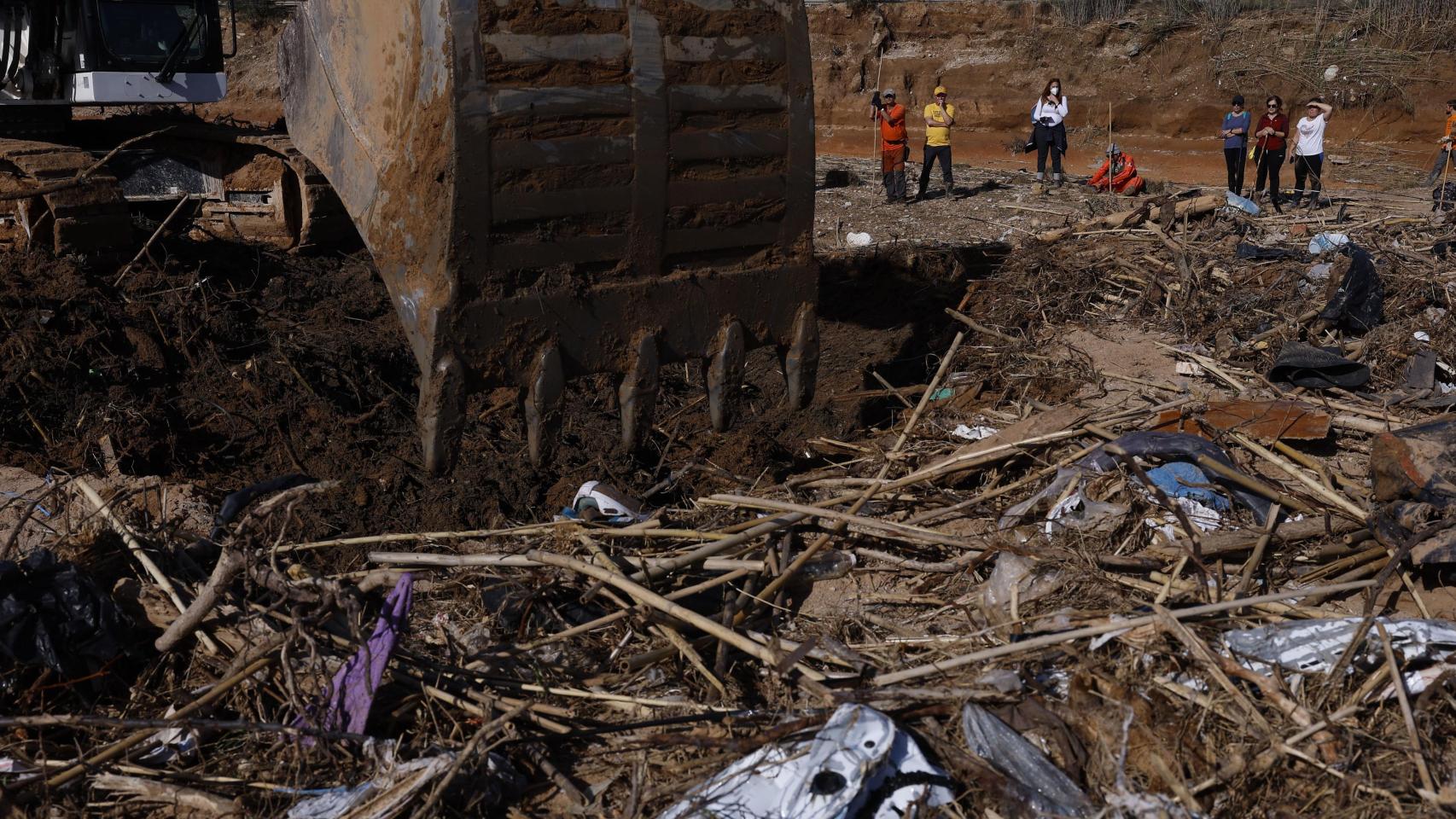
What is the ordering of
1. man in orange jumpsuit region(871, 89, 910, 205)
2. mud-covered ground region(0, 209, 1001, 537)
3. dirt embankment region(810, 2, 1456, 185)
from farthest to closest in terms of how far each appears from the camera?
dirt embankment region(810, 2, 1456, 185) < man in orange jumpsuit region(871, 89, 910, 205) < mud-covered ground region(0, 209, 1001, 537)

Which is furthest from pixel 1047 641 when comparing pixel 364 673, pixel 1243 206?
pixel 1243 206

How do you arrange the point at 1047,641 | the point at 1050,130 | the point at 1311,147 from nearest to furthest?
the point at 1047,641
the point at 1311,147
the point at 1050,130

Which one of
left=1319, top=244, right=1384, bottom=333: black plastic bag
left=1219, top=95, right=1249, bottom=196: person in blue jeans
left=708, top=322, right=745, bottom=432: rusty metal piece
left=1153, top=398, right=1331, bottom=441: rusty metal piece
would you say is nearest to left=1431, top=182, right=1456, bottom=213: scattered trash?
left=1219, top=95, right=1249, bottom=196: person in blue jeans

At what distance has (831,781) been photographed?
9.53 ft

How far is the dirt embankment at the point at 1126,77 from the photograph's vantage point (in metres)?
17.7

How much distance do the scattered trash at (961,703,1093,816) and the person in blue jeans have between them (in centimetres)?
1218

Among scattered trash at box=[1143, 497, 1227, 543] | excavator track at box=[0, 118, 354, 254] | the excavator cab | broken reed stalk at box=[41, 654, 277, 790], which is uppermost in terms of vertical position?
the excavator cab

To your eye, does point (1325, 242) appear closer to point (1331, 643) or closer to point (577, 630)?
point (1331, 643)

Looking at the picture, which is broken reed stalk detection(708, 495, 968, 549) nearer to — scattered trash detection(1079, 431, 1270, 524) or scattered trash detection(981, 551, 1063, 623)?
scattered trash detection(981, 551, 1063, 623)

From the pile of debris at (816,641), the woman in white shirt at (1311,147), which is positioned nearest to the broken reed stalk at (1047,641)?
the pile of debris at (816,641)

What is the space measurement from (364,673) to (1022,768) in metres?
1.78

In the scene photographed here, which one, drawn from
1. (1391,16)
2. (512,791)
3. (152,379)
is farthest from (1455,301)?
(1391,16)

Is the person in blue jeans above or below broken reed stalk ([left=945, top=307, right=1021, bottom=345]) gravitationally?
above

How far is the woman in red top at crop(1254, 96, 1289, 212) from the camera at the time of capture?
1317 centimetres
